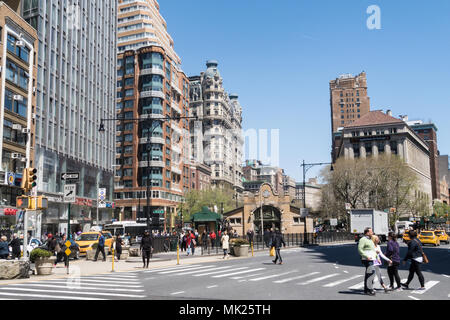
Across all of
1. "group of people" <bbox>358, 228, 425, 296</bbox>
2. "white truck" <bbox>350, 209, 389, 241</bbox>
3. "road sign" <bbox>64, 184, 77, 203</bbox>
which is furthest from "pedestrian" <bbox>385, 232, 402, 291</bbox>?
"white truck" <bbox>350, 209, 389, 241</bbox>

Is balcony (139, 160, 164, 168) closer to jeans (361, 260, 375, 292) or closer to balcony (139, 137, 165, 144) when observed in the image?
balcony (139, 137, 165, 144)

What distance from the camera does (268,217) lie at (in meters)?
80.1

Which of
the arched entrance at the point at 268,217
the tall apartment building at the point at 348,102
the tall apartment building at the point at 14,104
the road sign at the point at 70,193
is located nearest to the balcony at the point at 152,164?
the arched entrance at the point at 268,217

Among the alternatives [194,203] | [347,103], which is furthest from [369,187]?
[347,103]

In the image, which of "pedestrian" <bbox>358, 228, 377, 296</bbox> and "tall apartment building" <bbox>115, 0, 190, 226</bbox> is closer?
"pedestrian" <bbox>358, 228, 377, 296</bbox>

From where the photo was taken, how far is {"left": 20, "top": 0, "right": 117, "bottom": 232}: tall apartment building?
5381cm

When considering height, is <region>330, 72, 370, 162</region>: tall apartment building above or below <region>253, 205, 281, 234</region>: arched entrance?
above

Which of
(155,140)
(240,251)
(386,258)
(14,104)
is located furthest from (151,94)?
(386,258)

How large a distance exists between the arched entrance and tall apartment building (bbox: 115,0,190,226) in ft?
64.0

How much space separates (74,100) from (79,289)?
51.1 m

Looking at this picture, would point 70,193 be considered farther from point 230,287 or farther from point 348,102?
point 348,102

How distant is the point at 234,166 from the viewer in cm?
18025

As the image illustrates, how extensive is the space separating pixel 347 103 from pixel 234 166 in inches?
2221

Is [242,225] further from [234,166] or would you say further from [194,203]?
[234,166]
